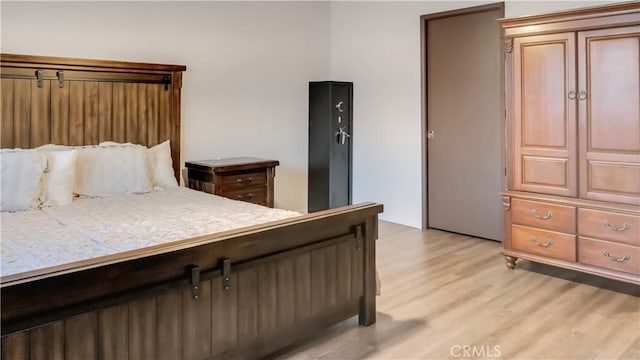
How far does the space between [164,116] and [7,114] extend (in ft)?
3.81

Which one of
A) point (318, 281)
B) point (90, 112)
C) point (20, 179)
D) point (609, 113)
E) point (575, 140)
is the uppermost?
point (90, 112)

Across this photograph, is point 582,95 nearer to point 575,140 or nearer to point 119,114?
point 575,140

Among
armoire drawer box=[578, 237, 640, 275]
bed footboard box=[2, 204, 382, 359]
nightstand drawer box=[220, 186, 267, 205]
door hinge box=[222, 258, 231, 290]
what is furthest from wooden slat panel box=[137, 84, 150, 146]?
armoire drawer box=[578, 237, 640, 275]

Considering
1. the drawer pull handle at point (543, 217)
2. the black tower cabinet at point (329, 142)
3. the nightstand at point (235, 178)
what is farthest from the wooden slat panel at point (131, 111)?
the drawer pull handle at point (543, 217)

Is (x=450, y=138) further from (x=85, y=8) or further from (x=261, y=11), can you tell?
(x=85, y=8)

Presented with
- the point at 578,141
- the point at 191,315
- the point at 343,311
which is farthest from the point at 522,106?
the point at 191,315

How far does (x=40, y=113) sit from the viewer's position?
3.62m

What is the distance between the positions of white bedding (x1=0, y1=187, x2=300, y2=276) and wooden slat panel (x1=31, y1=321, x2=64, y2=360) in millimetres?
392

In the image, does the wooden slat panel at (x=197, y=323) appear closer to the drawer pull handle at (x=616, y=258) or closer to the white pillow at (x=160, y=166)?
the white pillow at (x=160, y=166)

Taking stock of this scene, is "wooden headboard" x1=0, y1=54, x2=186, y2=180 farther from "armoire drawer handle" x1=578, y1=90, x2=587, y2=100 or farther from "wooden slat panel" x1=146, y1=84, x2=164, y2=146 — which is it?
"armoire drawer handle" x1=578, y1=90, x2=587, y2=100

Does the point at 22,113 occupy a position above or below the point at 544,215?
above

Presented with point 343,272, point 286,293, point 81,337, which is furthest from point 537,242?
point 81,337

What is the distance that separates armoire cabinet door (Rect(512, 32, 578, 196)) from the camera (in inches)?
134

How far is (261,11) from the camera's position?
5129 mm
